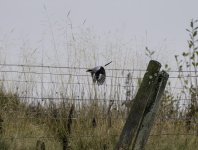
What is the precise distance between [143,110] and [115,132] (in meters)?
1.42

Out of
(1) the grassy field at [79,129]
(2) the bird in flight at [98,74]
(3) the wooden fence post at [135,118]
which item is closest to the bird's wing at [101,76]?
(2) the bird in flight at [98,74]

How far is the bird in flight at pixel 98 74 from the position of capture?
4.80m

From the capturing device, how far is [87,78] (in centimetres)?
492

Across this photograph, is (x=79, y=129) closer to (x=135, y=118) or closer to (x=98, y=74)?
(x=98, y=74)

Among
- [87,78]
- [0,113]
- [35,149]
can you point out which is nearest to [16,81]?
[0,113]

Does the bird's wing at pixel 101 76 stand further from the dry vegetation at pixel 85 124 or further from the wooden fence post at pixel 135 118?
the wooden fence post at pixel 135 118

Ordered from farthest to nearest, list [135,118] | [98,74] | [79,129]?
[98,74] → [79,129] → [135,118]

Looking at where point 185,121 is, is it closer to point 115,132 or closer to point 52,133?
point 115,132

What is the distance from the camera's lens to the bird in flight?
4805mm

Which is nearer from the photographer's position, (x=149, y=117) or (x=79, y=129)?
(x=149, y=117)

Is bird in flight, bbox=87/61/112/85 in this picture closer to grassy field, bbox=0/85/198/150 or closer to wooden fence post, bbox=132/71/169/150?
grassy field, bbox=0/85/198/150

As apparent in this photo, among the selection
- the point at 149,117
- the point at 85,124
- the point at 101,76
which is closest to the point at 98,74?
the point at 101,76

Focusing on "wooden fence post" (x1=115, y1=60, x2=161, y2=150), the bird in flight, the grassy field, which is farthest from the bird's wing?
"wooden fence post" (x1=115, y1=60, x2=161, y2=150)

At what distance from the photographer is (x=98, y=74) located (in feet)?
15.8
